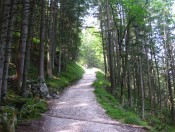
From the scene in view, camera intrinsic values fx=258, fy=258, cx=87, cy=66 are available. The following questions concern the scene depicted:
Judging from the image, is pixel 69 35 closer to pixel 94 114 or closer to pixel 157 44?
pixel 157 44

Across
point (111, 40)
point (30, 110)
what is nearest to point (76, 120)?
point (30, 110)

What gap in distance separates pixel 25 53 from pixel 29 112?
3.78 metres

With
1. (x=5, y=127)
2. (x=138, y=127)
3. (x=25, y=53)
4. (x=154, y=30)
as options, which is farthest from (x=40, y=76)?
(x=154, y=30)

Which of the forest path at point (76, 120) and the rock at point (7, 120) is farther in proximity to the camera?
the forest path at point (76, 120)

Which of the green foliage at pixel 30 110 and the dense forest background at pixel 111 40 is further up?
the dense forest background at pixel 111 40

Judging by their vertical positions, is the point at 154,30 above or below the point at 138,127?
above

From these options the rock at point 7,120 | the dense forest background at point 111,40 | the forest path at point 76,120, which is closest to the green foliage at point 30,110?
the forest path at point 76,120

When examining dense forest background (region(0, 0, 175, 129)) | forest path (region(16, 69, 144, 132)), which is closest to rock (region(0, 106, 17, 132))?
forest path (region(16, 69, 144, 132))

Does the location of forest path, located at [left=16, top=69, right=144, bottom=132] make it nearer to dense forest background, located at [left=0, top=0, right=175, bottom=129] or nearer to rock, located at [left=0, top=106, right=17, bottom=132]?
rock, located at [left=0, top=106, right=17, bottom=132]

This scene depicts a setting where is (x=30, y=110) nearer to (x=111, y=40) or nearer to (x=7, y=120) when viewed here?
(x=7, y=120)

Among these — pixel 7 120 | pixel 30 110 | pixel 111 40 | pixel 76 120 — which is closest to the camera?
pixel 7 120

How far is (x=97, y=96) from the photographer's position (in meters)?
16.5

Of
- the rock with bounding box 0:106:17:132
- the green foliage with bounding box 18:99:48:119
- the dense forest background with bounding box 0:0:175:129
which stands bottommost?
the green foliage with bounding box 18:99:48:119

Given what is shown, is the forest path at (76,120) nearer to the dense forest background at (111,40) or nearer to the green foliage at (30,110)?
the green foliage at (30,110)
